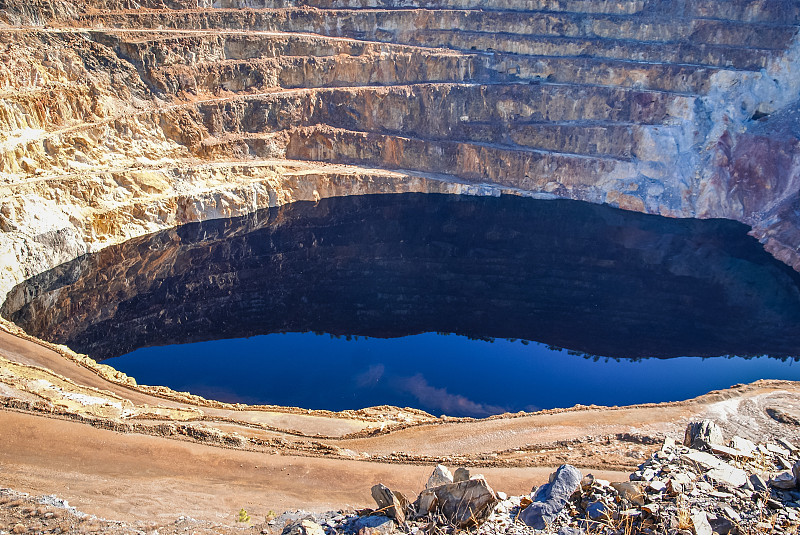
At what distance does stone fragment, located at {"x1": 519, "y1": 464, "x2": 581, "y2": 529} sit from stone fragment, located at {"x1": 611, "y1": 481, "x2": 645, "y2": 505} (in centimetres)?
90

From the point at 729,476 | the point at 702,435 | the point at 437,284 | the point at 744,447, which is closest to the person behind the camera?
the point at 729,476

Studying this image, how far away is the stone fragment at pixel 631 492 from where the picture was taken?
13125mm

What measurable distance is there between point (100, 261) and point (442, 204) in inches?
998

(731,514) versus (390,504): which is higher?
(731,514)

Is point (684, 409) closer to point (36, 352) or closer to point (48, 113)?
point (36, 352)

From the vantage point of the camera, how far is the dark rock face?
1441 inches

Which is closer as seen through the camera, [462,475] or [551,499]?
[551,499]

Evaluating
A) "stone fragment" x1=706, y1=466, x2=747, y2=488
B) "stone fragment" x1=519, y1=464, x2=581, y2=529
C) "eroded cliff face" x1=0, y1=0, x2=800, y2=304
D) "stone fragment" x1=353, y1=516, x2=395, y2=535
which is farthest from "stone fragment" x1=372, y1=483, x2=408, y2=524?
"eroded cliff face" x1=0, y1=0, x2=800, y2=304

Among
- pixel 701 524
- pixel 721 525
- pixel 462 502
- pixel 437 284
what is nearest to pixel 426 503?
pixel 462 502

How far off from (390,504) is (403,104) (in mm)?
49754

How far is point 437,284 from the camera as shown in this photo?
41969mm

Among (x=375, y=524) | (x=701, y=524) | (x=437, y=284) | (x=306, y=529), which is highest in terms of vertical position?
(x=701, y=524)

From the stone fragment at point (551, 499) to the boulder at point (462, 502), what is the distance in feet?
2.47

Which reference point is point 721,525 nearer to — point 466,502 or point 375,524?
point 466,502
